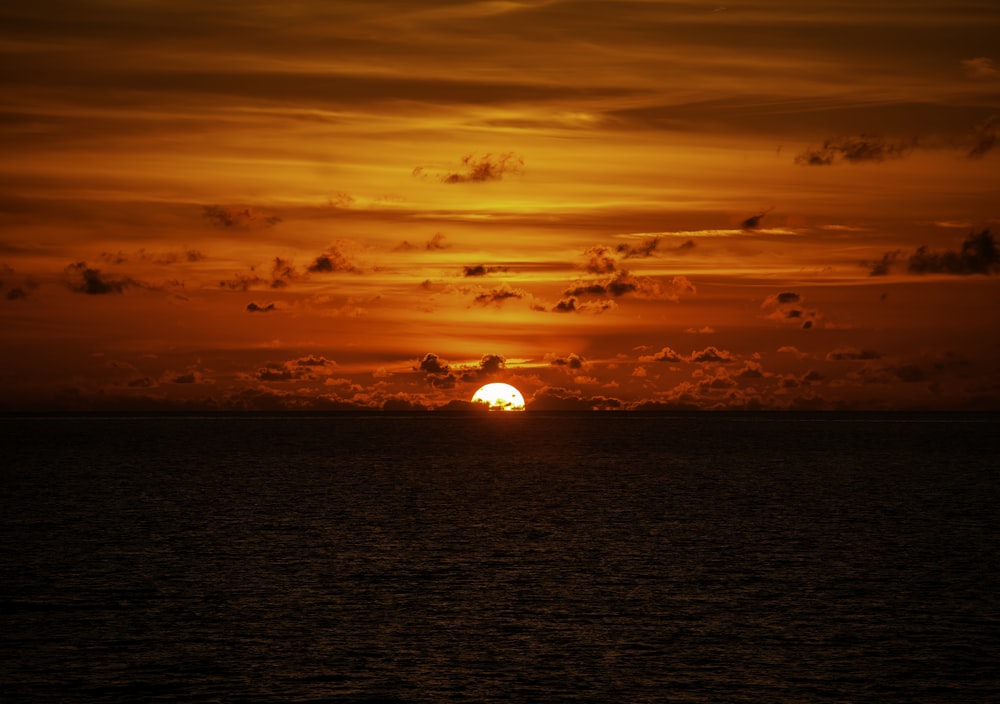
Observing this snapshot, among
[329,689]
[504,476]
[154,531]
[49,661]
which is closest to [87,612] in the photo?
[49,661]

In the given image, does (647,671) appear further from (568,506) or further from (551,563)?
(568,506)

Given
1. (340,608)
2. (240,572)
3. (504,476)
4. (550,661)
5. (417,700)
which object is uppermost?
(504,476)

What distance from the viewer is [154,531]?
9600cm

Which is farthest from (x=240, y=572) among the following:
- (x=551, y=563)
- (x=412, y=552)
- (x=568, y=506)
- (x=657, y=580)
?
(x=568, y=506)

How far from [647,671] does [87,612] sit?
95.8 ft

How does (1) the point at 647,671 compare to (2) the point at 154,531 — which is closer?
(1) the point at 647,671

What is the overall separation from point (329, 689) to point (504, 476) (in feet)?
417

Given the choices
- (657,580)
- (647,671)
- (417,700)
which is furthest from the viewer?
(657,580)

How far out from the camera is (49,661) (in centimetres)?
4931

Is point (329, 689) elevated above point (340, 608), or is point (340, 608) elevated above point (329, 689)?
point (340, 608)

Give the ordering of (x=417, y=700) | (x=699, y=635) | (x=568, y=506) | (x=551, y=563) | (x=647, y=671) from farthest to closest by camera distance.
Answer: (x=568, y=506) < (x=551, y=563) < (x=699, y=635) < (x=647, y=671) < (x=417, y=700)

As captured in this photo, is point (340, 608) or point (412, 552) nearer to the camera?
point (340, 608)

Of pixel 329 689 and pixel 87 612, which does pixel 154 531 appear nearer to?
pixel 87 612

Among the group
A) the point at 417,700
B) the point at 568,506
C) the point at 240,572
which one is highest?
the point at 568,506
